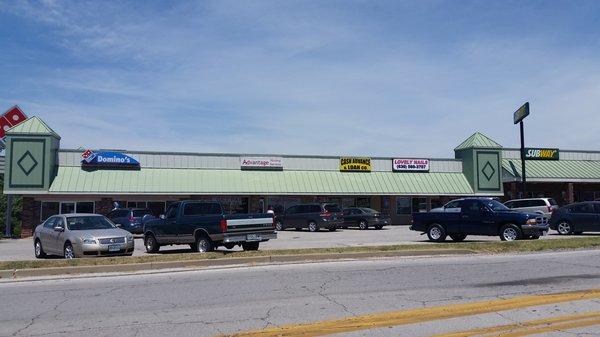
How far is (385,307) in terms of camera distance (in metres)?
8.98

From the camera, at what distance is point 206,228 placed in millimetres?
18141

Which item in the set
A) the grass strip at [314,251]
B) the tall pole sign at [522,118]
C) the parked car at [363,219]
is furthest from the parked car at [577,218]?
the tall pole sign at [522,118]

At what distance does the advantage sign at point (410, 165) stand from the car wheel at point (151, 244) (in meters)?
27.5

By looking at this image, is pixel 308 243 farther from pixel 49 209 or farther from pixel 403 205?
pixel 403 205

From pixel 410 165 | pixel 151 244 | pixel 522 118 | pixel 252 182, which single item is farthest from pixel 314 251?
pixel 522 118

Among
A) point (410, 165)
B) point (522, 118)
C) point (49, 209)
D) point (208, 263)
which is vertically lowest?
point (208, 263)

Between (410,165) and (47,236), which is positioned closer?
(47,236)

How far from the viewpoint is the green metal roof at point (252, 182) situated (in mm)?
36875

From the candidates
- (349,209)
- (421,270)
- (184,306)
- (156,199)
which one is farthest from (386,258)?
(156,199)

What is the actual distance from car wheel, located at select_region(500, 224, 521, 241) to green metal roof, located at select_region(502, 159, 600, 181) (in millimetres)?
25445

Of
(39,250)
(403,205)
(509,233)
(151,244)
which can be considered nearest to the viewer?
(39,250)

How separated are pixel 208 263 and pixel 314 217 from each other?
64.7 ft

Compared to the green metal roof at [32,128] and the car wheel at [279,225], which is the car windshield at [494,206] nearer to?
the car wheel at [279,225]

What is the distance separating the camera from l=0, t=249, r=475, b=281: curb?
1337 centimetres
